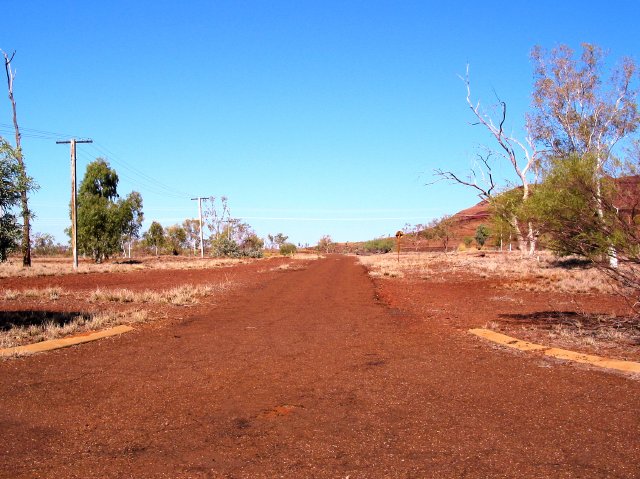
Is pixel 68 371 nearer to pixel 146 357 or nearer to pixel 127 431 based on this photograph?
pixel 146 357

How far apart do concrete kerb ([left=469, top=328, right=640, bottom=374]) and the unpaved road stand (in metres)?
0.44

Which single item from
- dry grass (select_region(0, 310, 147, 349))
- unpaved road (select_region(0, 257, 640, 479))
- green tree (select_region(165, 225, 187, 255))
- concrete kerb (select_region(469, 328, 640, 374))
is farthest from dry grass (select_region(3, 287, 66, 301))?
green tree (select_region(165, 225, 187, 255))

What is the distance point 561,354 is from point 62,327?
981cm

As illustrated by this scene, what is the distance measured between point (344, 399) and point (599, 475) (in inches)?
113

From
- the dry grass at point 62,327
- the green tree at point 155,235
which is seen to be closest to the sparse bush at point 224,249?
the green tree at point 155,235

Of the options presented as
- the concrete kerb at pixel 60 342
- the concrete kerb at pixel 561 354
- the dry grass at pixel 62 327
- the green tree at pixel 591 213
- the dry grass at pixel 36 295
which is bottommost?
the concrete kerb at pixel 561 354

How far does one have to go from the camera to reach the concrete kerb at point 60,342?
28.9ft

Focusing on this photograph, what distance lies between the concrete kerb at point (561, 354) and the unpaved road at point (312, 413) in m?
0.44

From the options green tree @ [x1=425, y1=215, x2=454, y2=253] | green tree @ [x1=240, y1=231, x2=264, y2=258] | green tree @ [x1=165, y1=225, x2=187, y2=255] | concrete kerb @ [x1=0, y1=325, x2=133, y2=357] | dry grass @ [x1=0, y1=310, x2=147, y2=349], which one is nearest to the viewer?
concrete kerb @ [x1=0, y1=325, x2=133, y2=357]

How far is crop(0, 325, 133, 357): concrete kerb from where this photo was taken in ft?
28.9

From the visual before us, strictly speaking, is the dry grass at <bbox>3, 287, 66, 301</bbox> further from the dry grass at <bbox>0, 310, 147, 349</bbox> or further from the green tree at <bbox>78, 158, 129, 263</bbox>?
the green tree at <bbox>78, 158, 129, 263</bbox>

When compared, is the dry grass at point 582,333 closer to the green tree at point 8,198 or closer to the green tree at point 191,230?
the green tree at point 8,198

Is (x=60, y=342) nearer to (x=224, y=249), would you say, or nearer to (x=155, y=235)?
(x=224, y=249)

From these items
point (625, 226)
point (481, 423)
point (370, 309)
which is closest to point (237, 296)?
point (370, 309)
